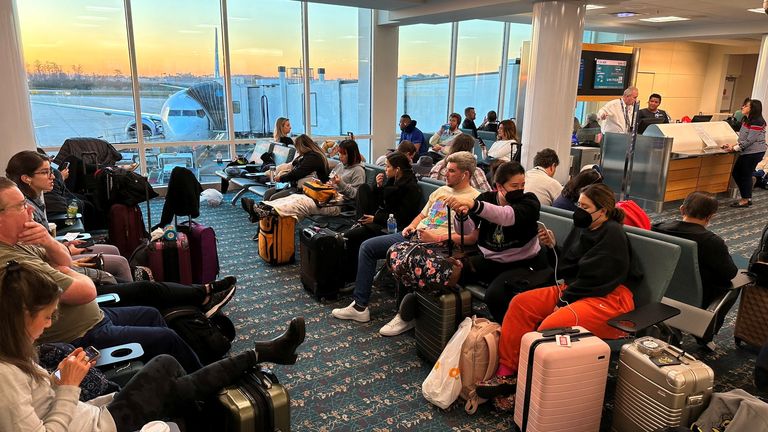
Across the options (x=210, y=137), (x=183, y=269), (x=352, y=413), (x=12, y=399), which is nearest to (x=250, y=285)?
(x=183, y=269)

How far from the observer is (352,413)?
2.83m

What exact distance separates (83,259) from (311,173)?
293cm

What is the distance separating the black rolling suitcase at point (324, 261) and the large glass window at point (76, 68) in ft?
18.6

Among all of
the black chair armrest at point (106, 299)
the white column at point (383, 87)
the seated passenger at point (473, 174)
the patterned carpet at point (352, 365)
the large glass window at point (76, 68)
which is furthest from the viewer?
the white column at point (383, 87)

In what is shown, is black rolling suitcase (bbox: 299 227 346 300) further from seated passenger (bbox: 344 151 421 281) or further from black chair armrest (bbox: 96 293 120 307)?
black chair armrest (bbox: 96 293 120 307)

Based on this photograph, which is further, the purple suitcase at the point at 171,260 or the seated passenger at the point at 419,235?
the purple suitcase at the point at 171,260

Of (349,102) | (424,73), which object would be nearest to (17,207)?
(349,102)

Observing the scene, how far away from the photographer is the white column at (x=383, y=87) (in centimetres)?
1024

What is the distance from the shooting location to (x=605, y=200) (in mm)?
2846

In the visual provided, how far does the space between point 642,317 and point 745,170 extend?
7.09 metres

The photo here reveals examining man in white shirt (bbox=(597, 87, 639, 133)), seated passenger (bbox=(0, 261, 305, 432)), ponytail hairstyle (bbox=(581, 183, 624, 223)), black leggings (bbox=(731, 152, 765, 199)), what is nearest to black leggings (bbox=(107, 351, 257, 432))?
seated passenger (bbox=(0, 261, 305, 432))

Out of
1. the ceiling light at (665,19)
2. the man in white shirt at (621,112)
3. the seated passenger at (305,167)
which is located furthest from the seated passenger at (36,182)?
the ceiling light at (665,19)

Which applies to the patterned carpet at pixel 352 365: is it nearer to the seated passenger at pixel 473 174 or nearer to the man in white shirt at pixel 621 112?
the seated passenger at pixel 473 174

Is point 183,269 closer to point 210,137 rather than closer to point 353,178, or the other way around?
point 353,178
